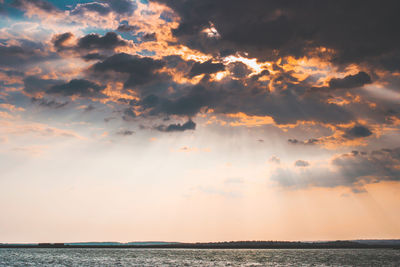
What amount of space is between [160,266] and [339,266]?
4558 cm

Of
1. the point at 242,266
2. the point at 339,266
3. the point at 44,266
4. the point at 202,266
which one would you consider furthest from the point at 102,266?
the point at 339,266

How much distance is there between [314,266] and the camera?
9725 centimetres

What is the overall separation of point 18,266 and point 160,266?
33241 mm

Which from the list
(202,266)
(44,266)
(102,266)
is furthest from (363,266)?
(44,266)

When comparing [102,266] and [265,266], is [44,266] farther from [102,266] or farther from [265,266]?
[265,266]

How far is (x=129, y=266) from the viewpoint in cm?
9481

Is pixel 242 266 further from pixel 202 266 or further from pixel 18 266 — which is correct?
pixel 18 266

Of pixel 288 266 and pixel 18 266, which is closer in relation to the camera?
pixel 18 266

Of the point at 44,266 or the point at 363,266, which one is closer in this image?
the point at 44,266

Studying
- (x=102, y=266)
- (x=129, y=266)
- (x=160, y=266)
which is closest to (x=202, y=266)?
(x=160, y=266)

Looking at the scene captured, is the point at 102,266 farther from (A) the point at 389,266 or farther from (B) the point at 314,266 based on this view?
(A) the point at 389,266

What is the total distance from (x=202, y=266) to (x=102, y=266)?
24.4m

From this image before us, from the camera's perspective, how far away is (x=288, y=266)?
9875 cm

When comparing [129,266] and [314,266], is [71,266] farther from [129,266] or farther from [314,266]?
[314,266]
